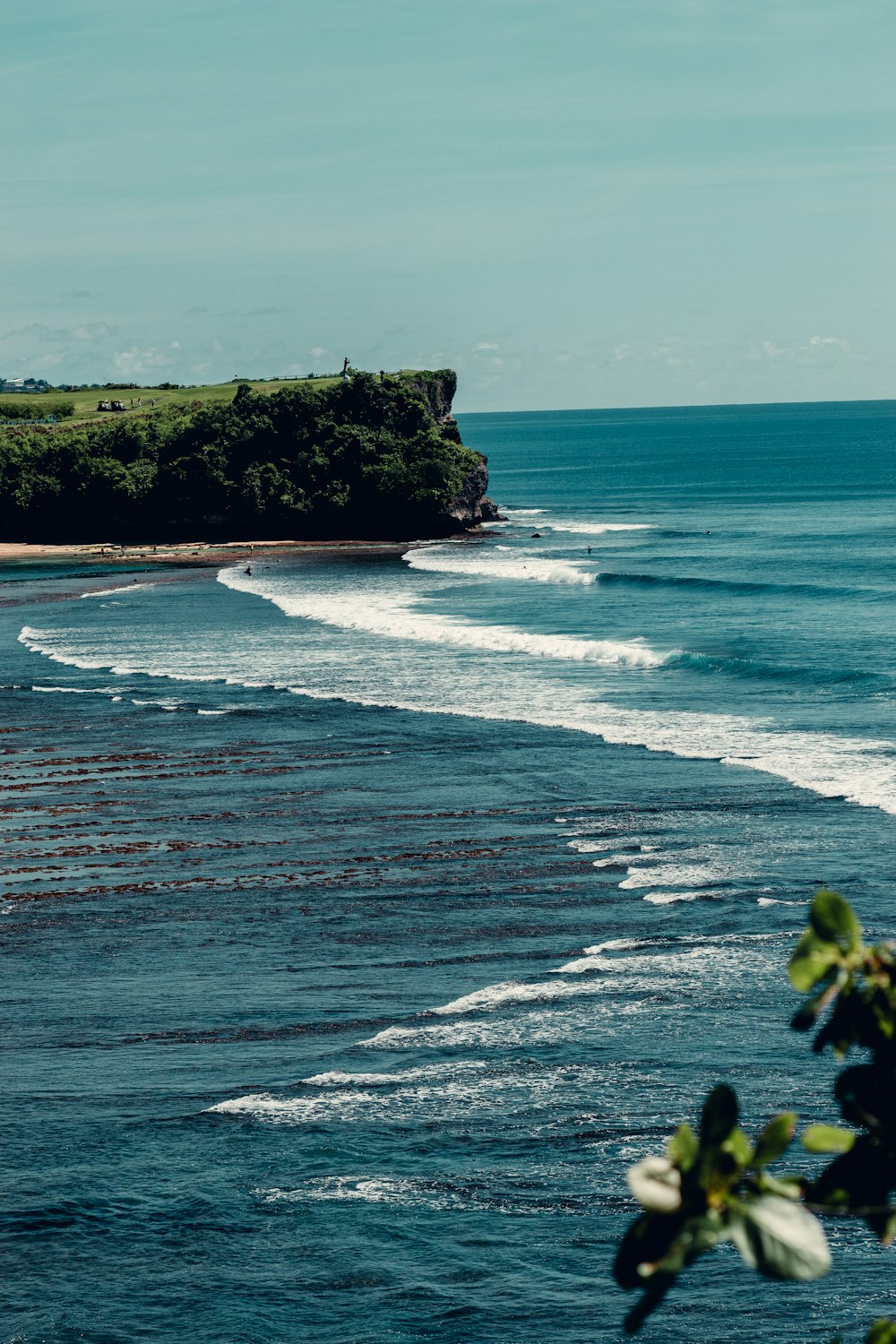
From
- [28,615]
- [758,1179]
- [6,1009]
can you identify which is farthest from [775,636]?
[758,1179]

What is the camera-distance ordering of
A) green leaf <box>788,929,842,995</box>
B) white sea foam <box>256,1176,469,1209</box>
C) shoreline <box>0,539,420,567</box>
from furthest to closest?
shoreline <box>0,539,420,567</box> → white sea foam <box>256,1176,469,1209</box> → green leaf <box>788,929,842,995</box>

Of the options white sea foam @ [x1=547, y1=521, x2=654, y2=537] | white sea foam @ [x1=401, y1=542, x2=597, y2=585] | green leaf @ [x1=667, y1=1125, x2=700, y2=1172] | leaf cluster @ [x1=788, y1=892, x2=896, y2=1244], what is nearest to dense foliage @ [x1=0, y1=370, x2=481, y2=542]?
white sea foam @ [x1=547, y1=521, x2=654, y2=537]

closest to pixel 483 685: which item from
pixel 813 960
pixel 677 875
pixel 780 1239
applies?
pixel 677 875

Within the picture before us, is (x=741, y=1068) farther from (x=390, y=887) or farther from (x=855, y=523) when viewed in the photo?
(x=855, y=523)

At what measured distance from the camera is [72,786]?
3077cm

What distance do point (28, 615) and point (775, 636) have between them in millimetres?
32002

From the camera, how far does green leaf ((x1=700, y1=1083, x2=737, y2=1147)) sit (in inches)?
123

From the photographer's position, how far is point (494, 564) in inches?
3093

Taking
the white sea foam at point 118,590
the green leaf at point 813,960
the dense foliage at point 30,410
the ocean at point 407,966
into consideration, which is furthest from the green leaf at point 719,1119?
the dense foliage at point 30,410

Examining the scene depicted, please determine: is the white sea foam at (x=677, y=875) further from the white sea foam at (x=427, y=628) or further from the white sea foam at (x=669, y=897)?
the white sea foam at (x=427, y=628)

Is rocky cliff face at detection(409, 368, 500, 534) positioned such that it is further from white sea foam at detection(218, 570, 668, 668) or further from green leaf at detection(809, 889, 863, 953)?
green leaf at detection(809, 889, 863, 953)

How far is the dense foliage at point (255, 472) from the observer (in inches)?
3789

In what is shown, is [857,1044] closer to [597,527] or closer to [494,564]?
[494,564]

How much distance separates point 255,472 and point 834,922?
95288mm
